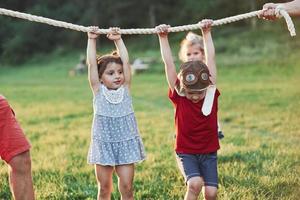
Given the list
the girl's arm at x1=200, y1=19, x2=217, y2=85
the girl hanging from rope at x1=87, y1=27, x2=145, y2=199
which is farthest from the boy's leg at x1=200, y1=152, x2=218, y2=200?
the girl's arm at x1=200, y1=19, x2=217, y2=85

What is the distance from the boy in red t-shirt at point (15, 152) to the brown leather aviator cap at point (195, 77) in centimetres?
126

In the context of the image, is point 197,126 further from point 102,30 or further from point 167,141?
point 167,141

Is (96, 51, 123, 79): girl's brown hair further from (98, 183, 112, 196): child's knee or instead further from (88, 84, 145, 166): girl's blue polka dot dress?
(98, 183, 112, 196): child's knee

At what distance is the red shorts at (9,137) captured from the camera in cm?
380

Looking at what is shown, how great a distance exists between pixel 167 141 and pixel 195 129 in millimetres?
4032

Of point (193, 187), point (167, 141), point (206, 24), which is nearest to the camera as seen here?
point (193, 187)

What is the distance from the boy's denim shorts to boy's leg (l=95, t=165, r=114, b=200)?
574mm

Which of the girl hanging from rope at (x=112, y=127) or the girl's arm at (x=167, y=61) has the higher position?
the girl's arm at (x=167, y=61)

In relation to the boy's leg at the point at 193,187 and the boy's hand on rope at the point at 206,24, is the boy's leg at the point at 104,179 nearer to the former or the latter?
the boy's leg at the point at 193,187

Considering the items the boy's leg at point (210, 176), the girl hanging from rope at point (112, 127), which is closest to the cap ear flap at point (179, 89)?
the girl hanging from rope at point (112, 127)

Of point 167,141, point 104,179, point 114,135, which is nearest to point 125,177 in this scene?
point 104,179

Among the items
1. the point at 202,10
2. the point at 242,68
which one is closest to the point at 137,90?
the point at 242,68

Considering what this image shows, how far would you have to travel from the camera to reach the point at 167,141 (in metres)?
8.25

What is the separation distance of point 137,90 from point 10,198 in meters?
13.2
